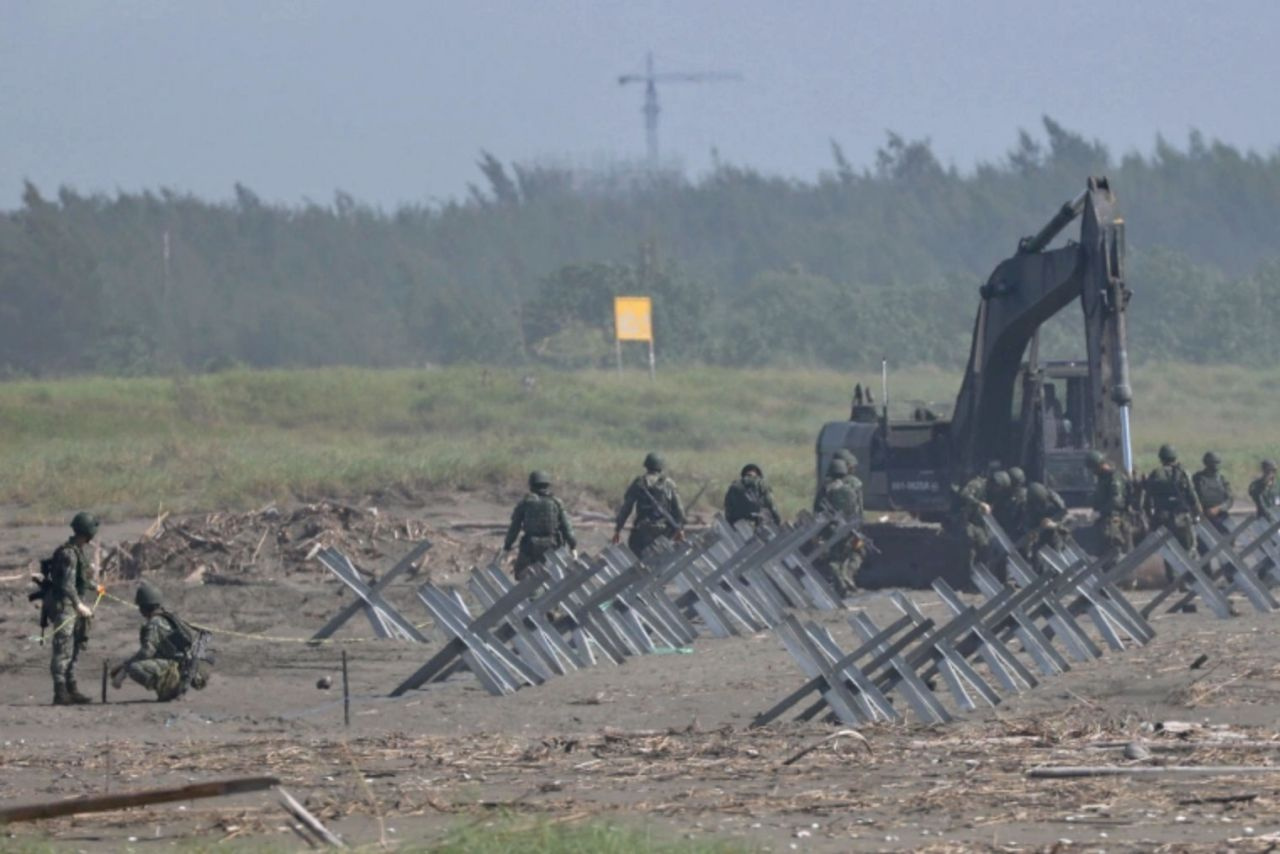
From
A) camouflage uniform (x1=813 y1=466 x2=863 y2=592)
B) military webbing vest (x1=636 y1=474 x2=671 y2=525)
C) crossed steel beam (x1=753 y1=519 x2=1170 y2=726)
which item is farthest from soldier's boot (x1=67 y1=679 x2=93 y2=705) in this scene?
camouflage uniform (x1=813 y1=466 x2=863 y2=592)

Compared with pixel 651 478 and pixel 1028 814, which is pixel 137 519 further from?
pixel 1028 814

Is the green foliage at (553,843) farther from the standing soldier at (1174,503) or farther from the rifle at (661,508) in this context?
the standing soldier at (1174,503)

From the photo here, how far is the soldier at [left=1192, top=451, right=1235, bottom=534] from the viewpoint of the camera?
74.8 ft

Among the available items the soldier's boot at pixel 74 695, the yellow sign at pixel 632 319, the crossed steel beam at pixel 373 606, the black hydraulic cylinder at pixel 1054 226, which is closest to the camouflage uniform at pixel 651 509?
the crossed steel beam at pixel 373 606

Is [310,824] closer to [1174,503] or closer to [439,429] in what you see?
[1174,503]

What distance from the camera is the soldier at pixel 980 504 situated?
2134 centimetres

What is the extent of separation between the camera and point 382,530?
25.2m

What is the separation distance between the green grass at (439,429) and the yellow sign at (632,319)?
105 centimetres

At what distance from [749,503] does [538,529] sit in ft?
11.9

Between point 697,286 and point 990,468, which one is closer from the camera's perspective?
point 990,468

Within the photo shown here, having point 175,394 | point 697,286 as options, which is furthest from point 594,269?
point 175,394

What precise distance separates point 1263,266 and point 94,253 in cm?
3384

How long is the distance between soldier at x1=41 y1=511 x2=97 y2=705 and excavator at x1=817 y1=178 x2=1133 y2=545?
32.7ft

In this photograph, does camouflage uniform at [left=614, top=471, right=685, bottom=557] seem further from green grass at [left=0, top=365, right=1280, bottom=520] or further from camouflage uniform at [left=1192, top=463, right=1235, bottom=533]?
green grass at [left=0, top=365, right=1280, bottom=520]
